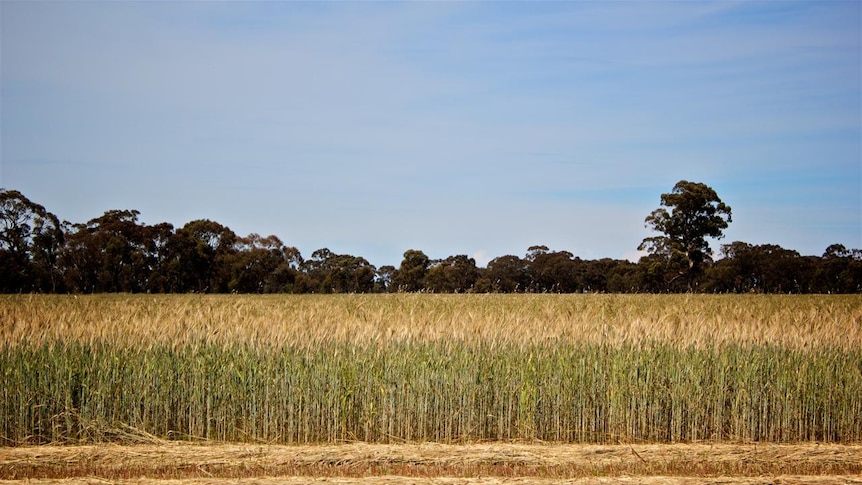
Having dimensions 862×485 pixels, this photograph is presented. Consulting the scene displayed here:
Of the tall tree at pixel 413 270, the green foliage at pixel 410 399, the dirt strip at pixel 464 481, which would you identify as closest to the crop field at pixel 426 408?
the green foliage at pixel 410 399

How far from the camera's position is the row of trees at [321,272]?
4128 cm

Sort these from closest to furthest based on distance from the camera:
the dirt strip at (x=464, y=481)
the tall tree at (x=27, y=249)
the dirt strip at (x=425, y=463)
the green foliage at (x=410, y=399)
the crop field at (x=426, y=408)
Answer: the dirt strip at (x=464, y=481)
the dirt strip at (x=425, y=463)
the crop field at (x=426, y=408)
the green foliage at (x=410, y=399)
the tall tree at (x=27, y=249)

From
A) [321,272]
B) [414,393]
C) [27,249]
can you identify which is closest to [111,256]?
[27,249]

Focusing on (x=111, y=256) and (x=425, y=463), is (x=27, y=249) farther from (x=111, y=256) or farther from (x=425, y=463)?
(x=425, y=463)

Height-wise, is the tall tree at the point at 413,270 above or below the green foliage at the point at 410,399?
above

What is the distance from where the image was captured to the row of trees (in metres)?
41.3

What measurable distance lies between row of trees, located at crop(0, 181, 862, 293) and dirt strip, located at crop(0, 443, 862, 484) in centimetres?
2789

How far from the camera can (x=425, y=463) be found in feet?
26.9

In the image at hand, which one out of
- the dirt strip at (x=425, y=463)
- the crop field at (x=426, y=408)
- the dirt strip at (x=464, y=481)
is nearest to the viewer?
the dirt strip at (x=464, y=481)

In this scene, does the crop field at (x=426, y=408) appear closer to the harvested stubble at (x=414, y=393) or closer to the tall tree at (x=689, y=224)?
the harvested stubble at (x=414, y=393)

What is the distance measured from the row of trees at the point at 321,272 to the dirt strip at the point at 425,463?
1098 inches

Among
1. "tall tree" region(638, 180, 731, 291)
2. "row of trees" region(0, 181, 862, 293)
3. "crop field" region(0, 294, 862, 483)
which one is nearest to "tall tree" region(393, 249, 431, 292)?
"row of trees" region(0, 181, 862, 293)

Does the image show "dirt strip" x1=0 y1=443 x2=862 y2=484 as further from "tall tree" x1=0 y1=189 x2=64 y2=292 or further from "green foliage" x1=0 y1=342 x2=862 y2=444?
"tall tree" x1=0 y1=189 x2=64 y2=292

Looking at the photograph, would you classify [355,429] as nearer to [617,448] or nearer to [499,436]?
[499,436]
